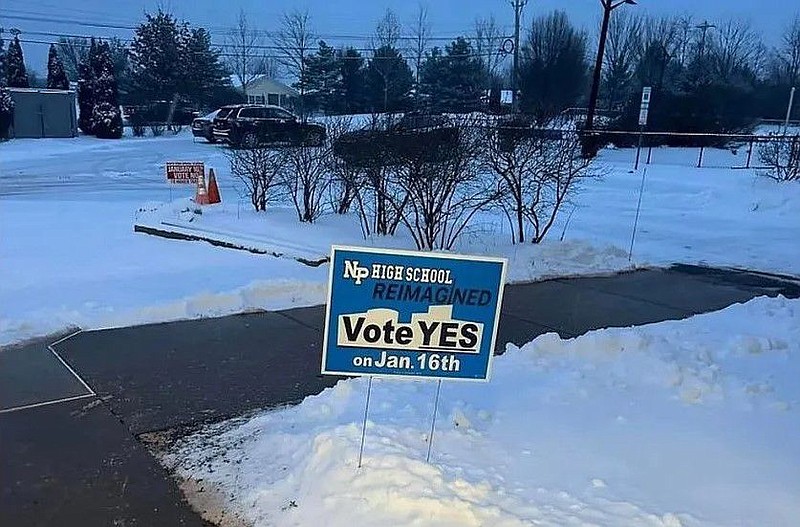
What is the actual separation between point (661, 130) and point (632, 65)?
819 inches

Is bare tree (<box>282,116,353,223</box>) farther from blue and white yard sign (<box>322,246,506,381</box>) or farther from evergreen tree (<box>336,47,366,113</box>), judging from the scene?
evergreen tree (<box>336,47,366,113</box>)

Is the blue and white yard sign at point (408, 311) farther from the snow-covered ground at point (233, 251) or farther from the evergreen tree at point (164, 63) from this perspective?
the evergreen tree at point (164, 63)

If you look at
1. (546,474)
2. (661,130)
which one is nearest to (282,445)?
(546,474)

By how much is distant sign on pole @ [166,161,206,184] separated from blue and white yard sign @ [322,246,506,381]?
987 centimetres

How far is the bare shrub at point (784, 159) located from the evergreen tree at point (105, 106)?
30463 mm

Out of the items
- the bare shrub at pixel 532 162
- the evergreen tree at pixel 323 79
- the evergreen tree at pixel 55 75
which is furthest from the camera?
the evergreen tree at pixel 323 79

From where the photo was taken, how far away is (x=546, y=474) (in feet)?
11.3

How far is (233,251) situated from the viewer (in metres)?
9.31

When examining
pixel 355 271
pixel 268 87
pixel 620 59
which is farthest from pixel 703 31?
pixel 355 271

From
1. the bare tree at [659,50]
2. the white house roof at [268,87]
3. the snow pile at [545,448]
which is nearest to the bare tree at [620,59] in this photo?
the bare tree at [659,50]

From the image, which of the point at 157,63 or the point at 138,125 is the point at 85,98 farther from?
the point at 157,63

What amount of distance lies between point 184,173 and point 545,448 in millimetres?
10302

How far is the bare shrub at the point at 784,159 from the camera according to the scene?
17.0m

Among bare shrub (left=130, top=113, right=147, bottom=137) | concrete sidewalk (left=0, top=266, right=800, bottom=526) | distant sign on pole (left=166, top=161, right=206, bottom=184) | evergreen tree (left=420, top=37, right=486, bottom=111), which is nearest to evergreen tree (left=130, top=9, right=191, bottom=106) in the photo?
bare shrub (left=130, top=113, right=147, bottom=137)
